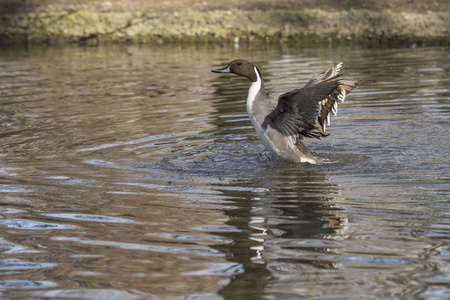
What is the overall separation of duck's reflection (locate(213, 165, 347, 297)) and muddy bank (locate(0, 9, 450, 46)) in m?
13.0

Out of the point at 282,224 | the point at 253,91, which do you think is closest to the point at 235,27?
the point at 253,91

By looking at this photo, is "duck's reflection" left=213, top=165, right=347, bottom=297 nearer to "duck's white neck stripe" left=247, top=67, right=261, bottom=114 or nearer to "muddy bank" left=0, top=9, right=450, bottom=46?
"duck's white neck stripe" left=247, top=67, right=261, bottom=114

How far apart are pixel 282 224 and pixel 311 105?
2186 mm

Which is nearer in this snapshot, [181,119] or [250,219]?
[250,219]

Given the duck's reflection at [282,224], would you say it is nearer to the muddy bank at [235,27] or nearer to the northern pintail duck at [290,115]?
the northern pintail duck at [290,115]

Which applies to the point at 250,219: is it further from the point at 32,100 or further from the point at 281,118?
the point at 32,100

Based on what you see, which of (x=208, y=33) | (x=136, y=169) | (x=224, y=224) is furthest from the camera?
(x=208, y=33)

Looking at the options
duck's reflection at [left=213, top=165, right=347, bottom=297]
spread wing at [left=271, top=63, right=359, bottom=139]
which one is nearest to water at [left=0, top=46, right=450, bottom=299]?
duck's reflection at [left=213, top=165, right=347, bottom=297]

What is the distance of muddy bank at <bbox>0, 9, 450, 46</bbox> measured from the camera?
63.2 feet

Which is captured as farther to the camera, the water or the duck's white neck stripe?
the duck's white neck stripe

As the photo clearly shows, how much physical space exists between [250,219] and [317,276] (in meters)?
1.44

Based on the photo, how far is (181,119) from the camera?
10.7m

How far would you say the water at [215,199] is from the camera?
4410mm

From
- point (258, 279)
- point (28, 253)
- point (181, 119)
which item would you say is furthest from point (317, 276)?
point (181, 119)
